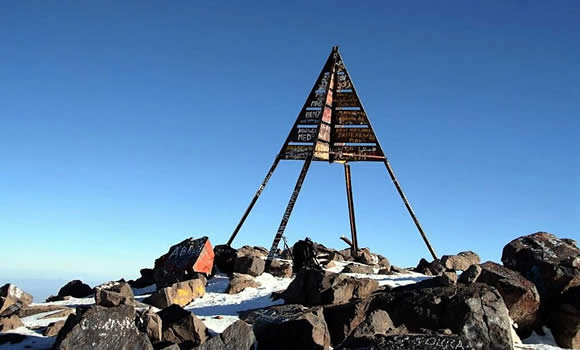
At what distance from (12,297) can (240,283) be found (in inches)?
278

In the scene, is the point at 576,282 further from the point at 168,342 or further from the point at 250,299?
the point at 168,342

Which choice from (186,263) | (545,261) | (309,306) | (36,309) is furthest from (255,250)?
(545,261)

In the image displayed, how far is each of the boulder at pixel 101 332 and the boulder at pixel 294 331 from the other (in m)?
2.55

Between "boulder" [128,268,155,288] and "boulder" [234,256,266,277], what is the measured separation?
3.88 meters

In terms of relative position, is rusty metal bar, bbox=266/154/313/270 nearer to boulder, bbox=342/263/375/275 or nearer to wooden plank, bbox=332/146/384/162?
wooden plank, bbox=332/146/384/162

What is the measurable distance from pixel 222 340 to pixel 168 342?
1.37 metres

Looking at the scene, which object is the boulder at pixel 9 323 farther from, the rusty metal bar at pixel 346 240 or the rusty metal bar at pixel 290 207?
the rusty metal bar at pixel 346 240

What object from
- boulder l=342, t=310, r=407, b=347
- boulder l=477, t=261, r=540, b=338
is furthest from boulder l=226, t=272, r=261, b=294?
boulder l=477, t=261, r=540, b=338

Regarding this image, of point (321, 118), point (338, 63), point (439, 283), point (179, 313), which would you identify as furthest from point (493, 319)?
point (338, 63)

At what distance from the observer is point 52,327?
14.0 meters

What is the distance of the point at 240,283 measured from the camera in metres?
18.6

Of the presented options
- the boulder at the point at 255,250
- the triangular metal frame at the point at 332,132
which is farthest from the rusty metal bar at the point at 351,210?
the boulder at the point at 255,250

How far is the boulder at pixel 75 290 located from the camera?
2138 centimetres

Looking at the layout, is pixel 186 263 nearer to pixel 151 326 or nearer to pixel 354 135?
pixel 151 326
